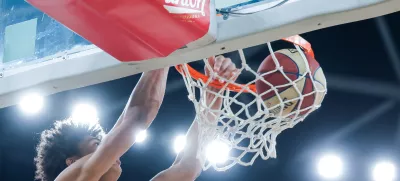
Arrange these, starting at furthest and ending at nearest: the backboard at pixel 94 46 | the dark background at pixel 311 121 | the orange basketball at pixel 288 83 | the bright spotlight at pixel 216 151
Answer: the dark background at pixel 311 121
the bright spotlight at pixel 216 151
the orange basketball at pixel 288 83
the backboard at pixel 94 46

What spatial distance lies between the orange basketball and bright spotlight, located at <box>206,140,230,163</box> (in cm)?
26

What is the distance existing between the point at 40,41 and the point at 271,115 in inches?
25.9

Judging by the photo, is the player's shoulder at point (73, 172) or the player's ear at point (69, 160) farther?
the player's ear at point (69, 160)

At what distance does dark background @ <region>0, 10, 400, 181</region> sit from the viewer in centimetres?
362

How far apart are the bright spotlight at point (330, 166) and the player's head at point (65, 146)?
7.03ft

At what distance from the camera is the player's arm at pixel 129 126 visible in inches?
68.8

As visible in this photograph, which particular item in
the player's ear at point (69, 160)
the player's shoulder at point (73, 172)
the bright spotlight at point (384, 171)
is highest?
the bright spotlight at point (384, 171)

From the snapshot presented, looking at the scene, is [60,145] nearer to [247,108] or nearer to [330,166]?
[247,108]

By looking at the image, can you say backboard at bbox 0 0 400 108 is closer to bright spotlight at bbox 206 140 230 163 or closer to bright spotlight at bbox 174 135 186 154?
bright spotlight at bbox 206 140 230 163

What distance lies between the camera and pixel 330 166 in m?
4.01

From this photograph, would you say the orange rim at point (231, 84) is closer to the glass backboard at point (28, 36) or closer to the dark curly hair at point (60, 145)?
the glass backboard at point (28, 36)

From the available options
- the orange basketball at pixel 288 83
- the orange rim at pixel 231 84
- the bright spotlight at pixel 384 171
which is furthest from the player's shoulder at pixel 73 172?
the bright spotlight at pixel 384 171

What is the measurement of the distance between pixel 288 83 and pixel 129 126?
1.57ft

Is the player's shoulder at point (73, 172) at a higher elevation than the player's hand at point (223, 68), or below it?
below
